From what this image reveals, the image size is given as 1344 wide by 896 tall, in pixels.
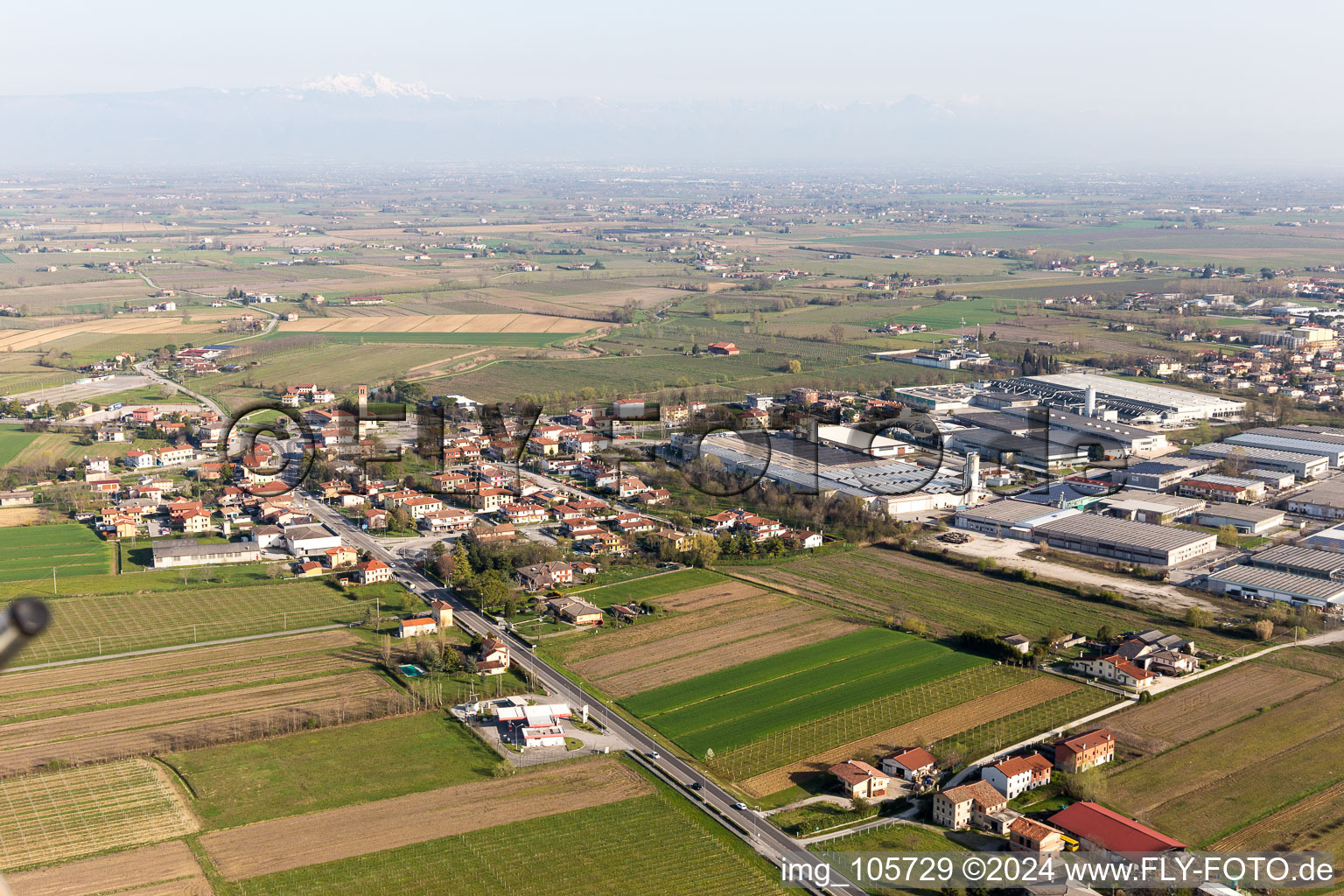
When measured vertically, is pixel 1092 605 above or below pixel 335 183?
below

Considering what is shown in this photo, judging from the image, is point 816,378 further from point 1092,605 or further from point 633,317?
point 1092,605

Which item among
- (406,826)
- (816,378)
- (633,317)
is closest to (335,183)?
(633,317)

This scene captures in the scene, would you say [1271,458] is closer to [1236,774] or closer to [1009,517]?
[1009,517]

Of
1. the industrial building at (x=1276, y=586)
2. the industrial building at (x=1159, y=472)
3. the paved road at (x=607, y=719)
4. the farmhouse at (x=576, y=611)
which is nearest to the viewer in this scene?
the paved road at (x=607, y=719)

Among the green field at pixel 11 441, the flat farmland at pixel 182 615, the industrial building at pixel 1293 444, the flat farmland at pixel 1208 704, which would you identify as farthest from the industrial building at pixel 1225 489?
the green field at pixel 11 441

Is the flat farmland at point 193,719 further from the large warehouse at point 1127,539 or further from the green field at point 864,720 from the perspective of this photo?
the large warehouse at point 1127,539

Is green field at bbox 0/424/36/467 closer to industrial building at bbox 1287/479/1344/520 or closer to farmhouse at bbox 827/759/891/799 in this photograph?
farmhouse at bbox 827/759/891/799
